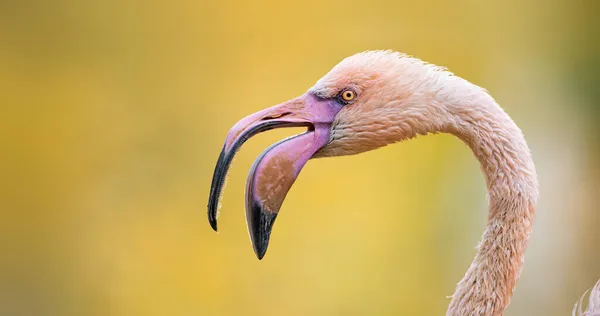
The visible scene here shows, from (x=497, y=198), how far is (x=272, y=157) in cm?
41

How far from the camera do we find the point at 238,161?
2.67 metres

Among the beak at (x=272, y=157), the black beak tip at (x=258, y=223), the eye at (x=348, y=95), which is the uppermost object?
the eye at (x=348, y=95)

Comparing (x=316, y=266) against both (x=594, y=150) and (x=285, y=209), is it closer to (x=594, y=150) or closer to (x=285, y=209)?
(x=285, y=209)

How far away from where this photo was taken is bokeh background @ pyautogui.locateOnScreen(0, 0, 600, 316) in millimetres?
2709

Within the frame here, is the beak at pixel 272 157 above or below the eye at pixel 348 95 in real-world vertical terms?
below

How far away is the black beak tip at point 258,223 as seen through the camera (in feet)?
3.60

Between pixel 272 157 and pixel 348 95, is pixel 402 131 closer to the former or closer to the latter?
pixel 348 95

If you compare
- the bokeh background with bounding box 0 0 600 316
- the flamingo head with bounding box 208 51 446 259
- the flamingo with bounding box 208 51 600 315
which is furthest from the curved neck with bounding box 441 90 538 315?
the bokeh background with bounding box 0 0 600 316

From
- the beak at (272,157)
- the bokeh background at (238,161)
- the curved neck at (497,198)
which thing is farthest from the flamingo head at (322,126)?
the bokeh background at (238,161)

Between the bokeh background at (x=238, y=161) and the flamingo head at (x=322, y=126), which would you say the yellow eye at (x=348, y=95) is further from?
the bokeh background at (x=238, y=161)

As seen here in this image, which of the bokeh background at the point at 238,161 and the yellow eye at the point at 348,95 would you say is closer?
the yellow eye at the point at 348,95

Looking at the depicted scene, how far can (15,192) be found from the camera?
271 cm

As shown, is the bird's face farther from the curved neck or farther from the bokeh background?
the bokeh background

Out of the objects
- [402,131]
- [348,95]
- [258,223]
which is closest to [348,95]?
[348,95]
